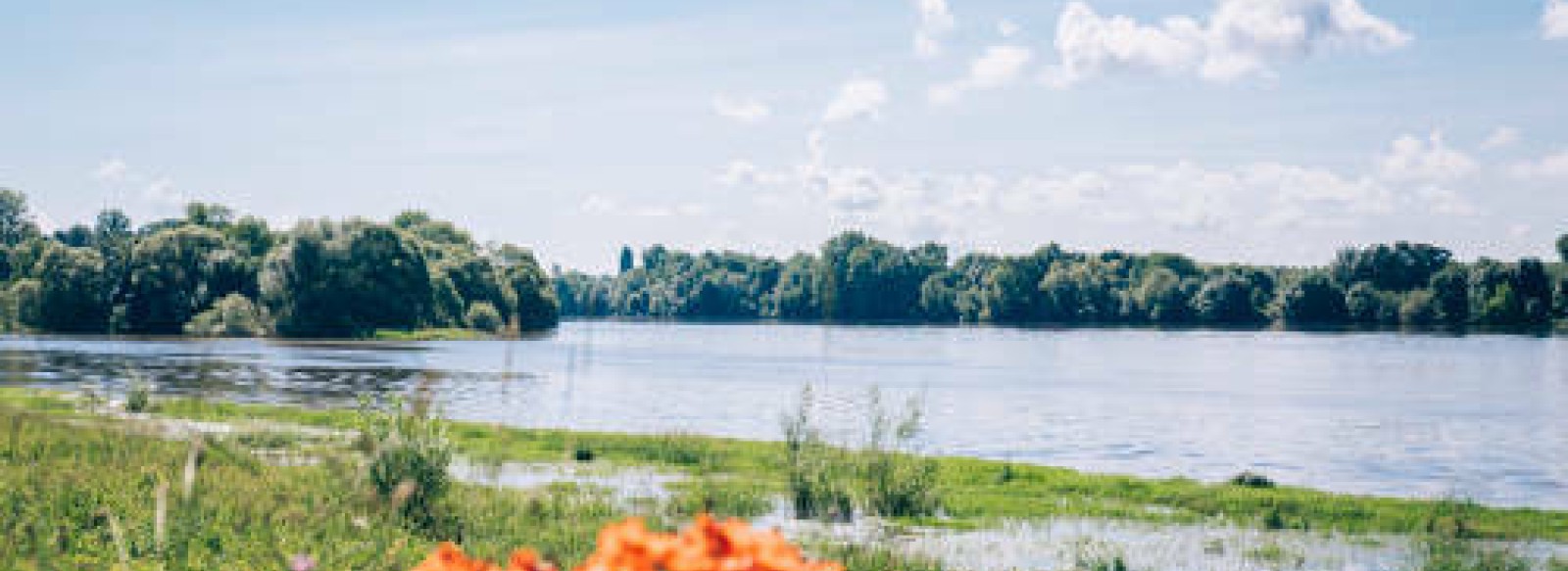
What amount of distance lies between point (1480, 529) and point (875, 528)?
10735 mm

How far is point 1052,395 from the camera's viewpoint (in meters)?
56.1

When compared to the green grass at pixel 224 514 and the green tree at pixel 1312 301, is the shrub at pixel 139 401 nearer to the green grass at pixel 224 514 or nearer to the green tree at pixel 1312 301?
the green grass at pixel 224 514

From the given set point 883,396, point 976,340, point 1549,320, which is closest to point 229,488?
point 883,396

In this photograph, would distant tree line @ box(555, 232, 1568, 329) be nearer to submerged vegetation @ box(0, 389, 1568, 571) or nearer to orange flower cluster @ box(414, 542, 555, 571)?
submerged vegetation @ box(0, 389, 1568, 571)

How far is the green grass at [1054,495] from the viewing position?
2220 centimetres

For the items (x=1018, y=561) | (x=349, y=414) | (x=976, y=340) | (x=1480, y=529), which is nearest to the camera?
(x=1018, y=561)

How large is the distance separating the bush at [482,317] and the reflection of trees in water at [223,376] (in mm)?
51385

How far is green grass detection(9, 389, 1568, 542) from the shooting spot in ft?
72.8

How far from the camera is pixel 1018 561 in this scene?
1744cm

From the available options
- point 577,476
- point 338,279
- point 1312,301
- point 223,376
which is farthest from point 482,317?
point 1312,301

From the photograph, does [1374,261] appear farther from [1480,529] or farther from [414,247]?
[1480,529]

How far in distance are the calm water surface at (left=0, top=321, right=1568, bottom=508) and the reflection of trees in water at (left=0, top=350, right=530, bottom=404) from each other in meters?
0.17

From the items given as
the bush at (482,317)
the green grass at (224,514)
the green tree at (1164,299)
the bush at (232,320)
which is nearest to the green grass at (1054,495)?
the green grass at (224,514)

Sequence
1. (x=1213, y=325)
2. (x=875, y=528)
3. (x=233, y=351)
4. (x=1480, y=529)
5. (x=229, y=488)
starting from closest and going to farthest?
(x=229, y=488) → (x=875, y=528) → (x=1480, y=529) → (x=233, y=351) → (x=1213, y=325)
